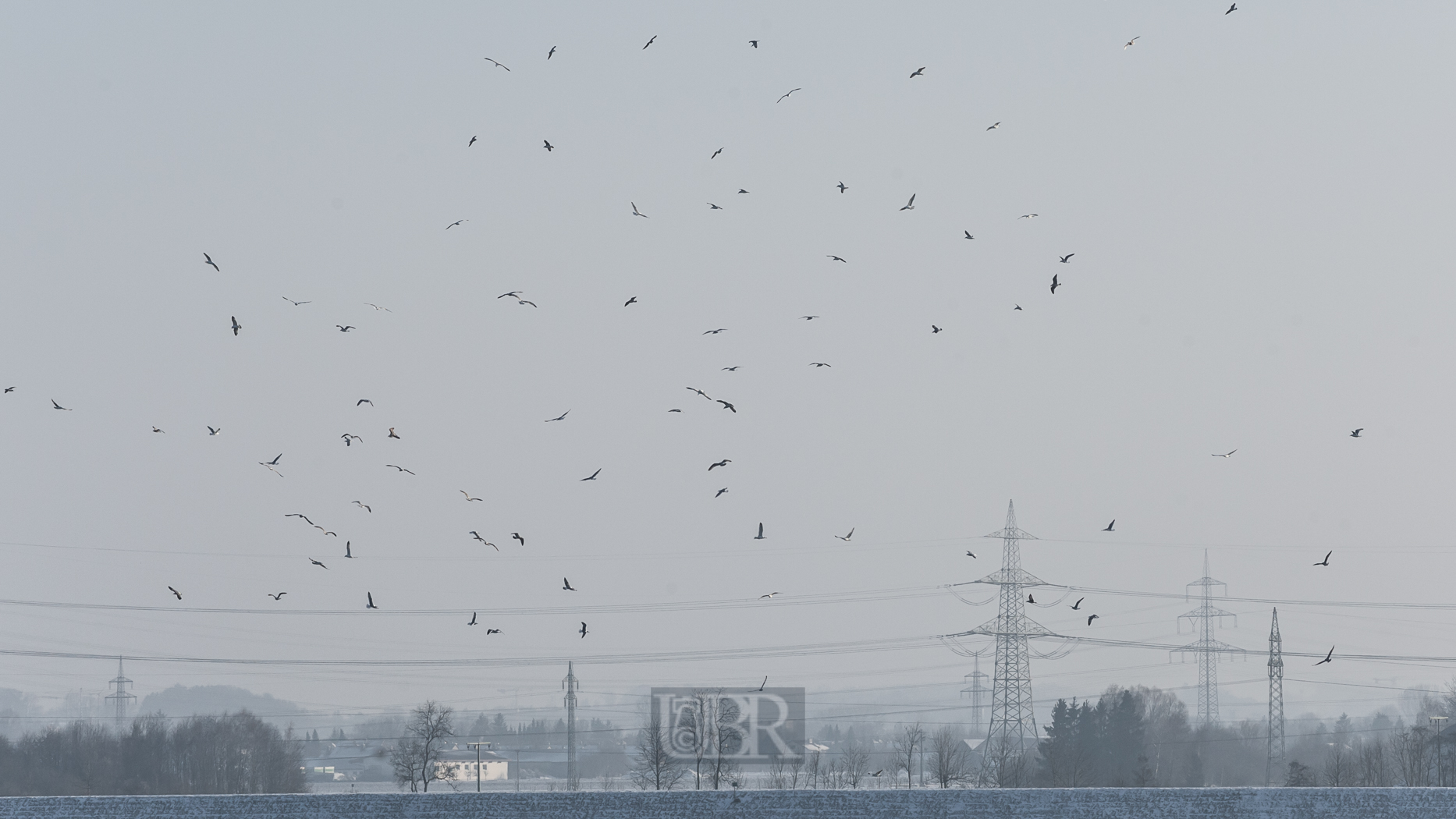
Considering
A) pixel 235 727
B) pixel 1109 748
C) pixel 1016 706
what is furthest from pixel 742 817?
pixel 235 727

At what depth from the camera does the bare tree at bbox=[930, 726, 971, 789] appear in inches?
4286

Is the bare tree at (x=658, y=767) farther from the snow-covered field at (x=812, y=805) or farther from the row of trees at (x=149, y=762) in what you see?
the snow-covered field at (x=812, y=805)

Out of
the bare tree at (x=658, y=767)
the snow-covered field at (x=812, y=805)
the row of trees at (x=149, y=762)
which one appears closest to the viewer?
the snow-covered field at (x=812, y=805)

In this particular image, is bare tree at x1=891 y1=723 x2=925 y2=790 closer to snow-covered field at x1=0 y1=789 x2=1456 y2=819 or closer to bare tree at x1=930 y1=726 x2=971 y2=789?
bare tree at x1=930 y1=726 x2=971 y2=789

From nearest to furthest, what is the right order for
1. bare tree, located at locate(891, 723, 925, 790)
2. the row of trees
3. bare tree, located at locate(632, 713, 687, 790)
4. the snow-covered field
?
the snow-covered field, bare tree, located at locate(632, 713, 687, 790), the row of trees, bare tree, located at locate(891, 723, 925, 790)

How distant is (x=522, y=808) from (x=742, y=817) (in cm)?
589

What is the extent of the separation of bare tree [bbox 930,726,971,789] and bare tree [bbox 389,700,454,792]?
111 feet

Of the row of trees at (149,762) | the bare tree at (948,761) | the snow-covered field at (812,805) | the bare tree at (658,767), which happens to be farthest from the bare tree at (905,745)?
the snow-covered field at (812,805)

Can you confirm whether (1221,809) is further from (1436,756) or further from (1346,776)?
(1346,776)

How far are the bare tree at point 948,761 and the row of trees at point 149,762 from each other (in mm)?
45592

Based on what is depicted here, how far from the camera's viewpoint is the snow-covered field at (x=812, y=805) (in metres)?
41.5

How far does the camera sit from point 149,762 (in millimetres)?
112688

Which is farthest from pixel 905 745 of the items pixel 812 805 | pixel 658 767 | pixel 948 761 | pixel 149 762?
pixel 812 805

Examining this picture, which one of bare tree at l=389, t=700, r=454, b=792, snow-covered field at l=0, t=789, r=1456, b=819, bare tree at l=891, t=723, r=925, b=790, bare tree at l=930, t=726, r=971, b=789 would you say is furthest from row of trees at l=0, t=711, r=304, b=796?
snow-covered field at l=0, t=789, r=1456, b=819
